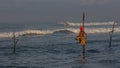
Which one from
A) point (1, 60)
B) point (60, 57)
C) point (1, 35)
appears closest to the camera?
point (1, 60)

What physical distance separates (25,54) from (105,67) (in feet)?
37.1

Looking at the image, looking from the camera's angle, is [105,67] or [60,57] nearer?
[105,67]

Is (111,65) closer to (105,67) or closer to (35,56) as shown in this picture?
(105,67)

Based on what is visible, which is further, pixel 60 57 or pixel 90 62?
pixel 60 57

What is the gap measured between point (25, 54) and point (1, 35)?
96.9ft

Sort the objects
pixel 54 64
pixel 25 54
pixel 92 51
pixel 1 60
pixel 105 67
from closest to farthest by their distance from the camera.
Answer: pixel 105 67 → pixel 54 64 → pixel 1 60 → pixel 25 54 → pixel 92 51

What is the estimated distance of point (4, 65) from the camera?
27.7 m

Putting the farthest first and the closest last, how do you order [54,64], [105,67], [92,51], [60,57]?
[92,51] < [60,57] < [54,64] < [105,67]

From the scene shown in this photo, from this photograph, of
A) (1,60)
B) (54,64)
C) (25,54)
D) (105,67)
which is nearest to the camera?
(105,67)

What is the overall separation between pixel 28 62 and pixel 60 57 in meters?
4.42

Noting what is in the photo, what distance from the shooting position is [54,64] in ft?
92.5

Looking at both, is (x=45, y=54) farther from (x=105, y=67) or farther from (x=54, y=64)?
(x=105, y=67)

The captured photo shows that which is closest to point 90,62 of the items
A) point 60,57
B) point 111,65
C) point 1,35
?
point 111,65

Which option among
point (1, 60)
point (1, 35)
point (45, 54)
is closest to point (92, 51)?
point (45, 54)
